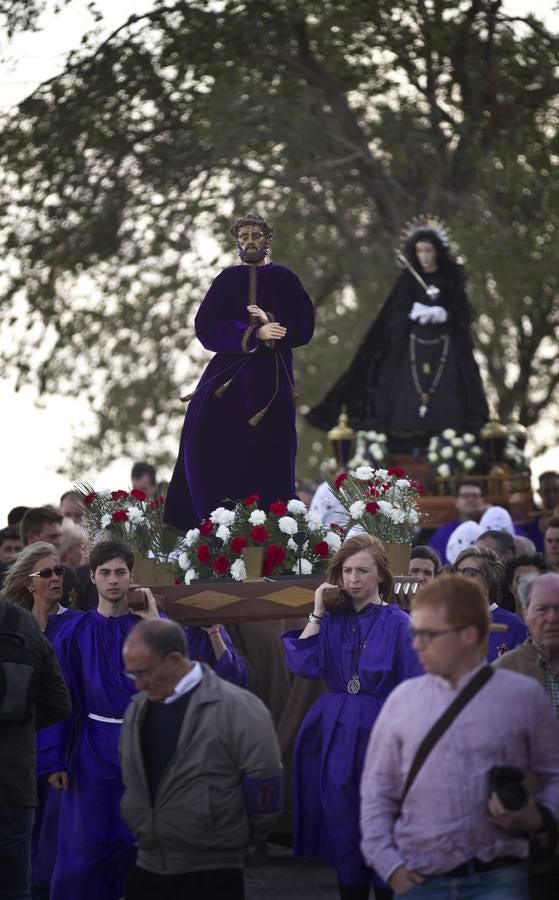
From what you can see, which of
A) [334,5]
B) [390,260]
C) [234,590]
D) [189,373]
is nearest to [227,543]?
[234,590]

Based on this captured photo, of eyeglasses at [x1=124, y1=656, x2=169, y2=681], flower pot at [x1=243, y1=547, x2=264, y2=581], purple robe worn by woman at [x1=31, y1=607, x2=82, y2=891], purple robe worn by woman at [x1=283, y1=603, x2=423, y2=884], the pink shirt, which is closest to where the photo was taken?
the pink shirt

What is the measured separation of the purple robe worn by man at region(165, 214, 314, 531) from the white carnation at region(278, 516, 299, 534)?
0.84 metres

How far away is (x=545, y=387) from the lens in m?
32.3

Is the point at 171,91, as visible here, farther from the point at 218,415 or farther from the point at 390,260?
the point at 218,415

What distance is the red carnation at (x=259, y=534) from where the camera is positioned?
9977 mm

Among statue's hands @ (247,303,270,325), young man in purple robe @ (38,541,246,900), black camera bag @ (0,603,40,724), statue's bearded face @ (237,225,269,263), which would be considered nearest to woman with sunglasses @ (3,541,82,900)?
young man in purple robe @ (38,541,246,900)

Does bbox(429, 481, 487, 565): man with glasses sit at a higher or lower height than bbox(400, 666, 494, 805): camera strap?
lower

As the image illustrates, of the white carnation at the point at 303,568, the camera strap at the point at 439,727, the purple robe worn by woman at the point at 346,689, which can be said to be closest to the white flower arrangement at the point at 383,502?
the white carnation at the point at 303,568

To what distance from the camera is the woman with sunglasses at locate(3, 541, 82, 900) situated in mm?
9273

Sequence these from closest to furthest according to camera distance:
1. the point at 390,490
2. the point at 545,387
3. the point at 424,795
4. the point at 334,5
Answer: the point at 424,795 < the point at 390,490 < the point at 334,5 < the point at 545,387

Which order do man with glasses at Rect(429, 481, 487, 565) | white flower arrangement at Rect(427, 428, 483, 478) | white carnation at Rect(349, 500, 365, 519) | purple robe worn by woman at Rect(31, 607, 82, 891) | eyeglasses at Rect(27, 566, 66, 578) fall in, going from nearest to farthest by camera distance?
eyeglasses at Rect(27, 566, 66, 578) < purple robe worn by woman at Rect(31, 607, 82, 891) < white carnation at Rect(349, 500, 365, 519) < man with glasses at Rect(429, 481, 487, 565) < white flower arrangement at Rect(427, 428, 483, 478)

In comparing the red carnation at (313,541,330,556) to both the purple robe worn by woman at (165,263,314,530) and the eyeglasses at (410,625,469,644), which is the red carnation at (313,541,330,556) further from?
the eyeglasses at (410,625,469,644)

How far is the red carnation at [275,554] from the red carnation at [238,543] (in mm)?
143

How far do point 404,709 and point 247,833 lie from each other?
109cm
